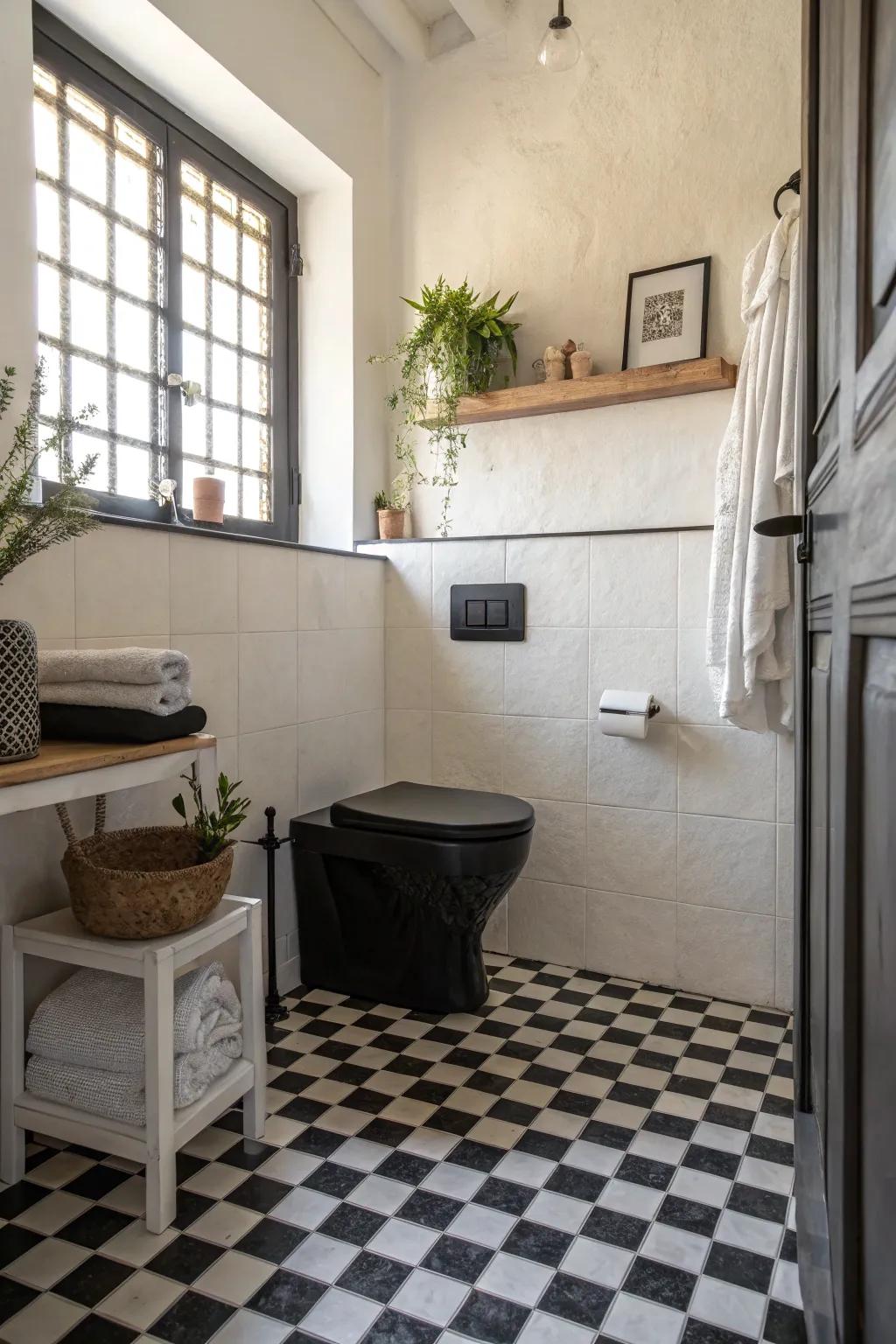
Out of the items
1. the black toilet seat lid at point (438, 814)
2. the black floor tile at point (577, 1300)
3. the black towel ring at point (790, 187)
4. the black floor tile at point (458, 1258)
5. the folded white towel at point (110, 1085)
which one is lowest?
the black floor tile at point (577, 1300)

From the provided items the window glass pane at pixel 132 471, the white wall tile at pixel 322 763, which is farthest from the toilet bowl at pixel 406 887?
the window glass pane at pixel 132 471

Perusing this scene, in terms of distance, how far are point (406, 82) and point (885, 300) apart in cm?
280

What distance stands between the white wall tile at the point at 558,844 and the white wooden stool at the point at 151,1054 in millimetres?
1048

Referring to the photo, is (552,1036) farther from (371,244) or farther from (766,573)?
(371,244)

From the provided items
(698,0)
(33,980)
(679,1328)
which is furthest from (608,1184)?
(698,0)

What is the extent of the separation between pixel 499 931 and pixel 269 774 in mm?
849

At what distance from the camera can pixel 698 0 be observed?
7.40ft

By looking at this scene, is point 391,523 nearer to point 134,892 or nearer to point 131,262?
point 131,262

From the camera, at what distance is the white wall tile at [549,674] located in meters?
2.35

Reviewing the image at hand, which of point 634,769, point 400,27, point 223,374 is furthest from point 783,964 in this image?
point 400,27

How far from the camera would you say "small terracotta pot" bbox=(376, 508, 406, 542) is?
266cm

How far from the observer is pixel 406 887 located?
205 cm

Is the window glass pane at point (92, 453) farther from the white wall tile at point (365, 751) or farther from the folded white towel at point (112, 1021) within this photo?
the folded white towel at point (112, 1021)

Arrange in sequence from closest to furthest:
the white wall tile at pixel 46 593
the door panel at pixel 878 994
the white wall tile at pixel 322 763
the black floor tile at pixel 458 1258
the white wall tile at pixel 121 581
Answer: the door panel at pixel 878 994 → the black floor tile at pixel 458 1258 → the white wall tile at pixel 46 593 → the white wall tile at pixel 121 581 → the white wall tile at pixel 322 763
